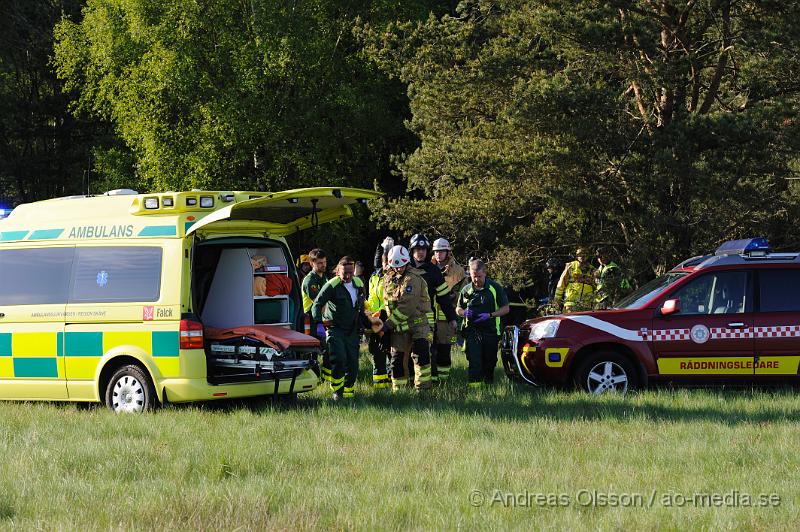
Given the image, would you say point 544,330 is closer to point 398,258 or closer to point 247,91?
point 398,258

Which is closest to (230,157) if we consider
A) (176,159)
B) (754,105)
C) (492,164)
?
(176,159)

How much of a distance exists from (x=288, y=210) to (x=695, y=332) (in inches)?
182

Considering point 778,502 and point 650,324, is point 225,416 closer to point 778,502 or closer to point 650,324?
point 650,324

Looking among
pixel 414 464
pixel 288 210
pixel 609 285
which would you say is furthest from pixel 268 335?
pixel 609 285

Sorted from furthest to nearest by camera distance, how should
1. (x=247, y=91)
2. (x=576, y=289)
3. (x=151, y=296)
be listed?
1. (x=247, y=91)
2. (x=576, y=289)
3. (x=151, y=296)

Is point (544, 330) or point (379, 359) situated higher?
point (544, 330)

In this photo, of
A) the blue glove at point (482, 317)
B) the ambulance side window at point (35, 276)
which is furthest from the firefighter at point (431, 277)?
the ambulance side window at point (35, 276)

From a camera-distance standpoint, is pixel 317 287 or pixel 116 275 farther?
pixel 317 287

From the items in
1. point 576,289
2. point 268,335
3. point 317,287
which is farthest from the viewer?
point 576,289

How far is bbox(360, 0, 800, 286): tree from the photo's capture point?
17.2 metres

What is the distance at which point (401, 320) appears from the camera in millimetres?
11867

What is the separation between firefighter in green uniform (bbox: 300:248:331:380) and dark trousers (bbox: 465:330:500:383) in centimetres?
179

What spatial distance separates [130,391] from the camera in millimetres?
10445

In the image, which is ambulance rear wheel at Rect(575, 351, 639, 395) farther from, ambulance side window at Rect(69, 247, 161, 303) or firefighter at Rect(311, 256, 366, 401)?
ambulance side window at Rect(69, 247, 161, 303)
